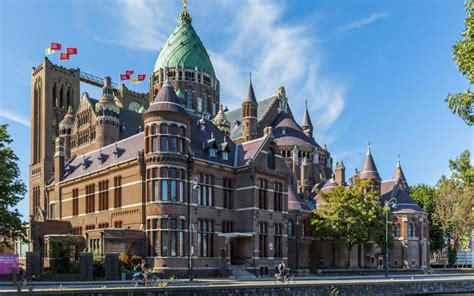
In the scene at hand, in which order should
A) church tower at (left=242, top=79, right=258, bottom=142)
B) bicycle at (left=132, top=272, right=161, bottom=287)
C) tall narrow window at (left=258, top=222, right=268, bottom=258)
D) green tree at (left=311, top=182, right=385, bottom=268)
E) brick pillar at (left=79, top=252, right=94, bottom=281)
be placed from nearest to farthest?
bicycle at (left=132, top=272, right=161, bottom=287)
brick pillar at (left=79, top=252, right=94, bottom=281)
tall narrow window at (left=258, top=222, right=268, bottom=258)
green tree at (left=311, top=182, right=385, bottom=268)
church tower at (left=242, top=79, right=258, bottom=142)

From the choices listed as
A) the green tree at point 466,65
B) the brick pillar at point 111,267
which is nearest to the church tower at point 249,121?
the brick pillar at point 111,267

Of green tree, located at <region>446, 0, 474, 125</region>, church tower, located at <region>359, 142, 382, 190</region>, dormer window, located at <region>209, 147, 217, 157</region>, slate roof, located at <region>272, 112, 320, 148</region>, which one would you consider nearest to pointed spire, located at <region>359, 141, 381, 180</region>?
church tower, located at <region>359, 142, 382, 190</region>

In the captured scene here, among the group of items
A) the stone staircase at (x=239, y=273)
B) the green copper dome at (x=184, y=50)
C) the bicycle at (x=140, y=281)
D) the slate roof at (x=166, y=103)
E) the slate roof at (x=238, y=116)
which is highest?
the green copper dome at (x=184, y=50)

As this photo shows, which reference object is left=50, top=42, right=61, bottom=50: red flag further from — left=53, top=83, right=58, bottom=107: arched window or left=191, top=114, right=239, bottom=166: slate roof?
left=191, top=114, right=239, bottom=166: slate roof

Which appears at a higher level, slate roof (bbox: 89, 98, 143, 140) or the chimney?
slate roof (bbox: 89, 98, 143, 140)

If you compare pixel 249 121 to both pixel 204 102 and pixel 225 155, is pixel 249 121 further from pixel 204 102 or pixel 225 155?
pixel 225 155

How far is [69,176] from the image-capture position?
69.2m

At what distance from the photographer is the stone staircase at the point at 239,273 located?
54888mm

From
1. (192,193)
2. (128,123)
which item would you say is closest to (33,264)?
(192,193)

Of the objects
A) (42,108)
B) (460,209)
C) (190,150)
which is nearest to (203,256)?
(190,150)

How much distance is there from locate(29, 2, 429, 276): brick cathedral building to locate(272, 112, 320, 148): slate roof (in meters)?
0.21

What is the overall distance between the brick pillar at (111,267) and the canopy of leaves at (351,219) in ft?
105

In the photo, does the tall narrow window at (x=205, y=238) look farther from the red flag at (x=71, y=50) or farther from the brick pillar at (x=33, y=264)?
the red flag at (x=71, y=50)

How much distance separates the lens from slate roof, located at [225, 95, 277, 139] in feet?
300
